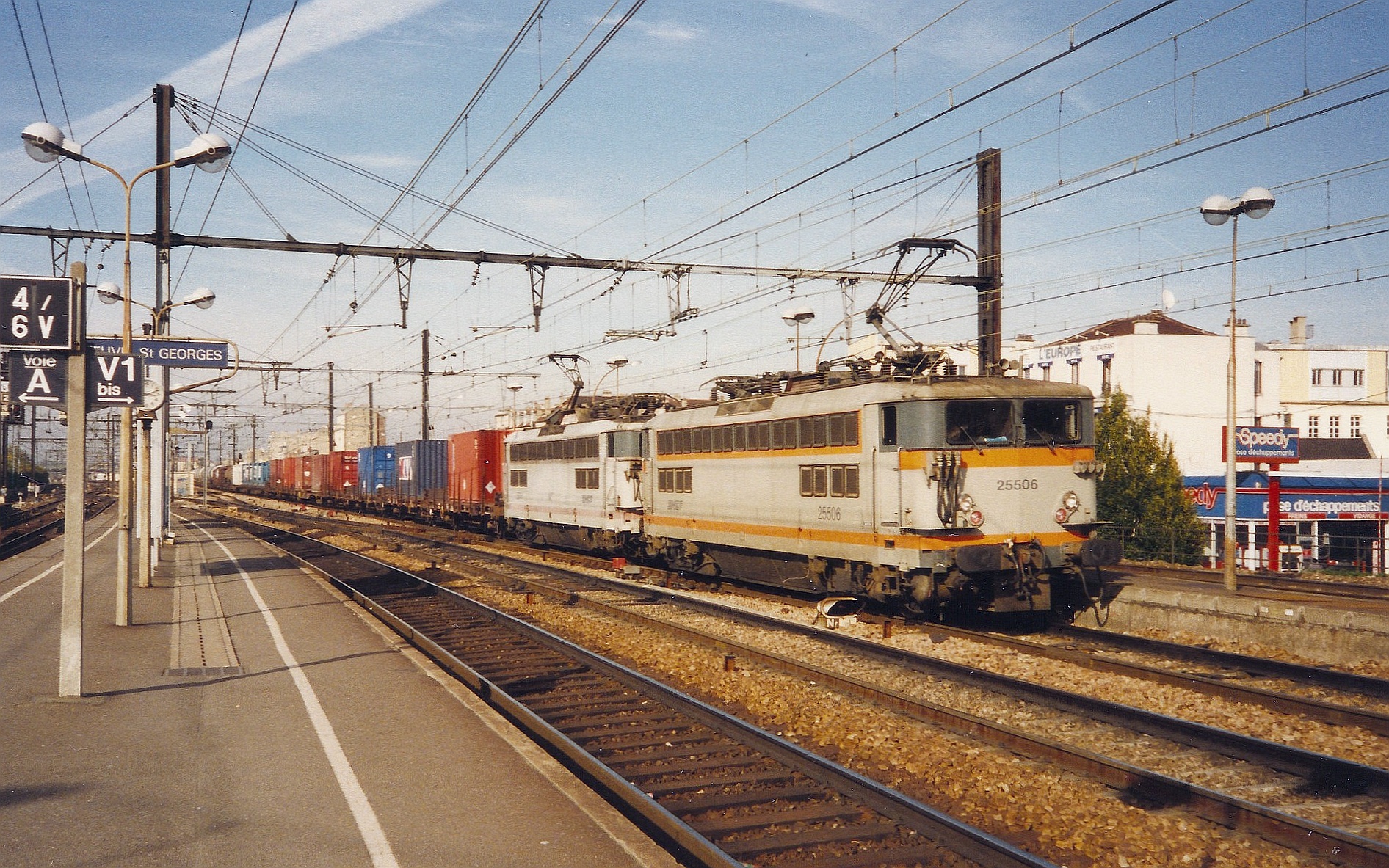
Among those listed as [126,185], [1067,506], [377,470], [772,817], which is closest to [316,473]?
[377,470]

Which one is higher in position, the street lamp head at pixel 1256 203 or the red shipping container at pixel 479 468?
the street lamp head at pixel 1256 203

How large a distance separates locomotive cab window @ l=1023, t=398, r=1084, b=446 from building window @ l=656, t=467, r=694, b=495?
25.8ft

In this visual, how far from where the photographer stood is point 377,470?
178ft

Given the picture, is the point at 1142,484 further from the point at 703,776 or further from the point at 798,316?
the point at 703,776

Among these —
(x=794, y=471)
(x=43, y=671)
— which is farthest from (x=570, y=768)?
(x=794, y=471)

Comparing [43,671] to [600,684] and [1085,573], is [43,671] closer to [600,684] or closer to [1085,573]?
[600,684]

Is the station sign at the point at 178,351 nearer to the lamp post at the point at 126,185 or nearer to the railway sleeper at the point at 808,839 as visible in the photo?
the lamp post at the point at 126,185

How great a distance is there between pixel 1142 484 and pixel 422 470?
28.9 metres

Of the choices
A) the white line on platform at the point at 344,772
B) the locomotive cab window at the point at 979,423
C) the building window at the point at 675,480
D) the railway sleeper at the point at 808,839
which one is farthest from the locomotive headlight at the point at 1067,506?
the white line on platform at the point at 344,772

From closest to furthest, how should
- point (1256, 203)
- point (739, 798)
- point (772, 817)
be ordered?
point (772, 817)
point (739, 798)
point (1256, 203)

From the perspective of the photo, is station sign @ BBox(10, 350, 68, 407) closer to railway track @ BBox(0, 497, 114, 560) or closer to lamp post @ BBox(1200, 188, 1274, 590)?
railway track @ BBox(0, 497, 114, 560)

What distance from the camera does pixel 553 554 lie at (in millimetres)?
30125

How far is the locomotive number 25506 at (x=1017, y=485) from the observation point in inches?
587

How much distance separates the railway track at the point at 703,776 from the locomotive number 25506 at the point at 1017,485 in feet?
20.9
